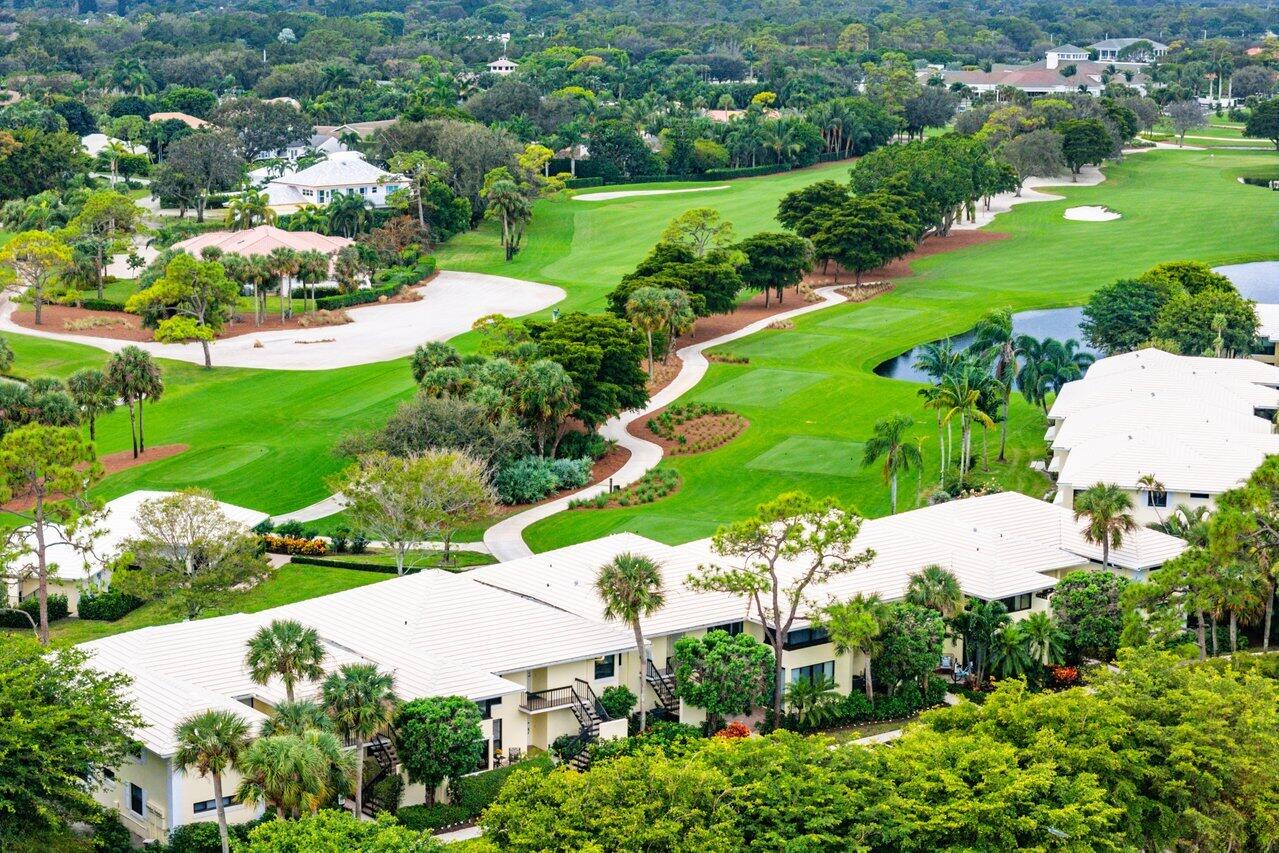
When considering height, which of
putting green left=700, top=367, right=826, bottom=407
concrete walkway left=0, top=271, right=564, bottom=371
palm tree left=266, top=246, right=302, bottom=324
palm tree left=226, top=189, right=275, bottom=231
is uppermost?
palm tree left=226, top=189, right=275, bottom=231

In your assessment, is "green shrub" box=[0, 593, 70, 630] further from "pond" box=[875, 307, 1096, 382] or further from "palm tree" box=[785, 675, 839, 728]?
"pond" box=[875, 307, 1096, 382]

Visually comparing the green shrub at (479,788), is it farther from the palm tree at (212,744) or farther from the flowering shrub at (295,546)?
the flowering shrub at (295,546)

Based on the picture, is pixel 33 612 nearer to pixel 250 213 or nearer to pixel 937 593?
pixel 937 593

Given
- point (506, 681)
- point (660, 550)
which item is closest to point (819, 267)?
point (660, 550)

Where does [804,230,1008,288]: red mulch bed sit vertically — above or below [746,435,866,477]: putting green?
above

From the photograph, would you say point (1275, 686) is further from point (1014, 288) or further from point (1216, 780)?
point (1014, 288)

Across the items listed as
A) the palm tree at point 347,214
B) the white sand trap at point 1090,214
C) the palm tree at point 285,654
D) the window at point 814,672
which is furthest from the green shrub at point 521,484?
the white sand trap at point 1090,214

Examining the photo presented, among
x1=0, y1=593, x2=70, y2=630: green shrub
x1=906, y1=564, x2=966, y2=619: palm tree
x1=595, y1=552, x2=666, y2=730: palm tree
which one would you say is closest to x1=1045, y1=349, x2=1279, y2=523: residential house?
x1=906, y1=564, x2=966, y2=619: palm tree
